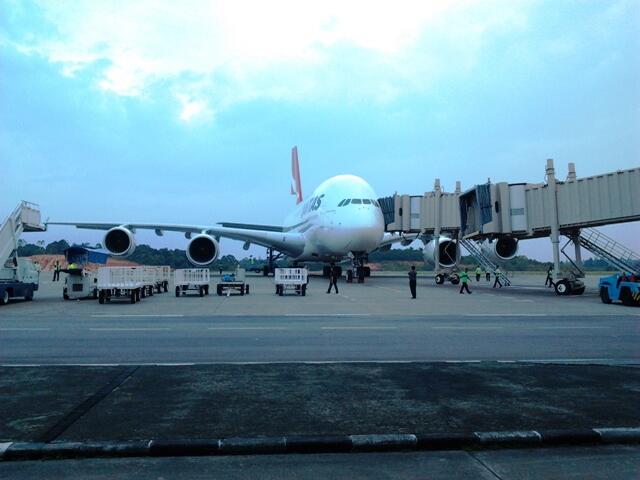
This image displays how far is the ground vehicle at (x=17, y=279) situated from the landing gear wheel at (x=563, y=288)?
2085 centimetres

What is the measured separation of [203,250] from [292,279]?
8475 millimetres

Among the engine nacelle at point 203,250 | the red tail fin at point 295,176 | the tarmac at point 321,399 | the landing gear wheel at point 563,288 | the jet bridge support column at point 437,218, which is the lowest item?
the tarmac at point 321,399

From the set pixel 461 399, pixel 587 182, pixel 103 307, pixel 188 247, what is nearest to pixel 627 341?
pixel 461 399

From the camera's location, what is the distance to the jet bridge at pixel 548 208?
19.7 metres

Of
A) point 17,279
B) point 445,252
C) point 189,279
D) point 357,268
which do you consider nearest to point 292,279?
point 189,279

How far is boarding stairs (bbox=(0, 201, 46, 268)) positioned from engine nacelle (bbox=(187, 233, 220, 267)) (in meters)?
8.26

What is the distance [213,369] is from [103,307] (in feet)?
37.9

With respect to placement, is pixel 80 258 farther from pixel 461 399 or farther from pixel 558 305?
pixel 461 399

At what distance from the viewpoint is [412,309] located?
1609cm

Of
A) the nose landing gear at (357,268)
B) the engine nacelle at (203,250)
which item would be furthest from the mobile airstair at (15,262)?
the nose landing gear at (357,268)

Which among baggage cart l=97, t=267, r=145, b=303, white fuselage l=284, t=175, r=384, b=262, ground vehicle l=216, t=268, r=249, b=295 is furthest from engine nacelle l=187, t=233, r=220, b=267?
baggage cart l=97, t=267, r=145, b=303

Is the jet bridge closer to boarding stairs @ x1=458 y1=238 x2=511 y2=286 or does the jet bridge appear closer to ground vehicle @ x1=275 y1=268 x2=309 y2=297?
boarding stairs @ x1=458 y1=238 x2=511 y2=286

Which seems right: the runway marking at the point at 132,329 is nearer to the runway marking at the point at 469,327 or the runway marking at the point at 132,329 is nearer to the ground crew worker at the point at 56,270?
the runway marking at the point at 469,327

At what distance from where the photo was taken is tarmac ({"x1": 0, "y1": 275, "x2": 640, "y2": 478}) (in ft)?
13.0
